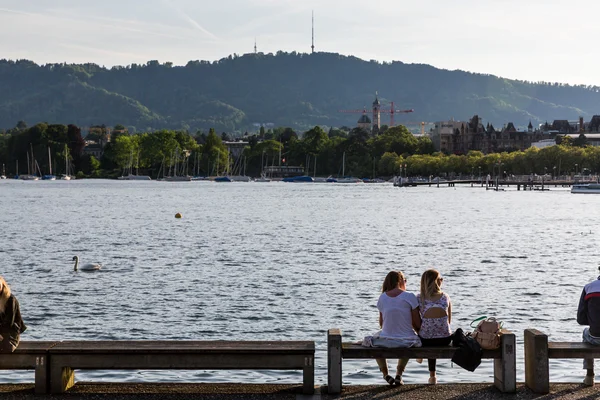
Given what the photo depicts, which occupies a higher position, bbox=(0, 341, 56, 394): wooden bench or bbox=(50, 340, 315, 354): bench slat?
bbox=(50, 340, 315, 354): bench slat

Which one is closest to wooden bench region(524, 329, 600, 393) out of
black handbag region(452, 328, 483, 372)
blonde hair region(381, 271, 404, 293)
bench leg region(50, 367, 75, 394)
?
black handbag region(452, 328, 483, 372)

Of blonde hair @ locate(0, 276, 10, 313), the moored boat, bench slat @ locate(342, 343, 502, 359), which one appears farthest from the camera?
→ the moored boat

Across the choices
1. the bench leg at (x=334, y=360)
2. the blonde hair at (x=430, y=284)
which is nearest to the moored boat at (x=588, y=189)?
the blonde hair at (x=430, y=284)

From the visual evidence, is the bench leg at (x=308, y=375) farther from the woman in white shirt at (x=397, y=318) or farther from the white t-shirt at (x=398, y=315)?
the white t-shirt at (x=398, y=315)

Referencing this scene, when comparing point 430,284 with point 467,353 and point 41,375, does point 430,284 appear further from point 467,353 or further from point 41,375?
point 41,375

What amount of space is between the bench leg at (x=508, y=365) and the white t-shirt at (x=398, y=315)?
139 cm

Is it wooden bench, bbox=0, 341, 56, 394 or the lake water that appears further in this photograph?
the lake water

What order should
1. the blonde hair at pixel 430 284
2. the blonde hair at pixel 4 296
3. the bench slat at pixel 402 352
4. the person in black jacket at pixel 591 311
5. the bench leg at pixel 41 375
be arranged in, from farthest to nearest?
the blonde hair at pixel 430 284 < the person in black jacket at pixel 591 311 < the bench slat at pixel 402 352 < the bench leg at pixel 41 375 < the blonde hair at pixel 4 296

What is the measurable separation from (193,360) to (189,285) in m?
24.3

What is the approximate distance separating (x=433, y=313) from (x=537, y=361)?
170cm

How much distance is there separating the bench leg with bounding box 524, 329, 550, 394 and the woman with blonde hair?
4.05 feet

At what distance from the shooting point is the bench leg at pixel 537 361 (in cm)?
1420

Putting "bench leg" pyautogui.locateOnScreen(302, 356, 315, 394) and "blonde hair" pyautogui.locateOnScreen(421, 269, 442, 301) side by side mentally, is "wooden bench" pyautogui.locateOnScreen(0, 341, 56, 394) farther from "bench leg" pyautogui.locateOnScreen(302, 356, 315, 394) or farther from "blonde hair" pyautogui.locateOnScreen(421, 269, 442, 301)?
"blonde hair" pyautogui.locateOnScreen(421, 269, 442, 301)

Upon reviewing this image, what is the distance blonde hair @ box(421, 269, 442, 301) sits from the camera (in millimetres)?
15070
